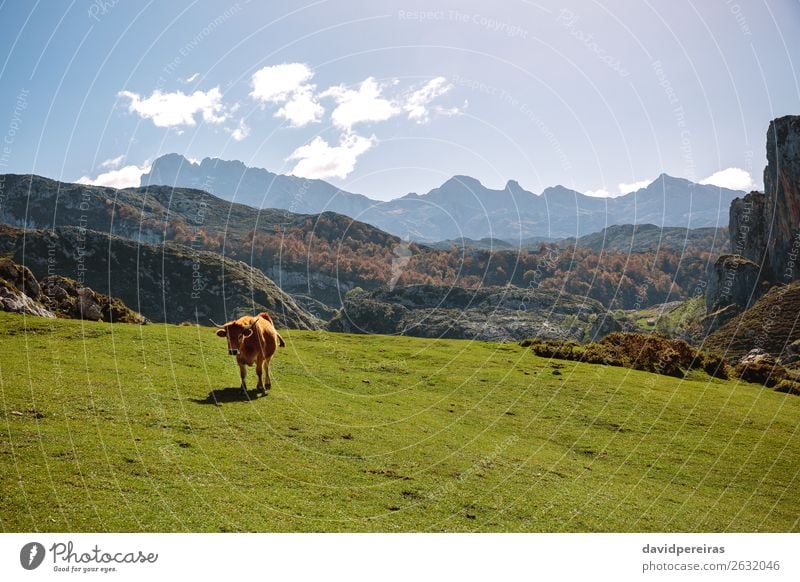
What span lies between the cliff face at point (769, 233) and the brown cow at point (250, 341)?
105 meters

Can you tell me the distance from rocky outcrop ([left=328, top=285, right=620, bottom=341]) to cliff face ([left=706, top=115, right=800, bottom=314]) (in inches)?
1374

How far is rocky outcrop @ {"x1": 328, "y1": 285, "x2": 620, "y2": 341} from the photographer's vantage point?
163 meters

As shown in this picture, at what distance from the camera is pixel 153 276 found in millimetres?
166125

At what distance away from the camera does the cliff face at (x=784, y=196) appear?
11594 centimetres

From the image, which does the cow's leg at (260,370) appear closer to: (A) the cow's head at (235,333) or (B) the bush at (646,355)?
(A) the cow's head at (235,333)

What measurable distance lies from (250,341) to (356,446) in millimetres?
6085

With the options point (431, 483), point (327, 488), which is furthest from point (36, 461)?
point (431, 483)

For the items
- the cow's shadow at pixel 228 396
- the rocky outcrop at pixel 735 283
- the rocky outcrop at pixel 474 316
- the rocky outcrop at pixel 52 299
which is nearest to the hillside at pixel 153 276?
the rocky outcrop at pixel 474 316

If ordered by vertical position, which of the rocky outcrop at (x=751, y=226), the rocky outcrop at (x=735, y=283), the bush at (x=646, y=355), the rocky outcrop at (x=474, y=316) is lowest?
the rocky outcrop at (x=474, y=316)

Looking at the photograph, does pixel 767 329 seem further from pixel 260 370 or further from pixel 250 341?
pixel 250 341

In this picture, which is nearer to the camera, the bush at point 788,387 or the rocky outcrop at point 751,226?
the bush at point 788,387

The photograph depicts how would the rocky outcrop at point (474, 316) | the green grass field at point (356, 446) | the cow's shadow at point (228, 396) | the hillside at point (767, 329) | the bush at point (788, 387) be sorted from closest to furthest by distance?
the green grass field at point (356, 446) → the cow's shadow at point (228, 396) → the bush at point (788, 387) → the hillside at point (767, 329) → the rocky outcrop at point (474, 316)

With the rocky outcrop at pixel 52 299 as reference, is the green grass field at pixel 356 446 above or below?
below
